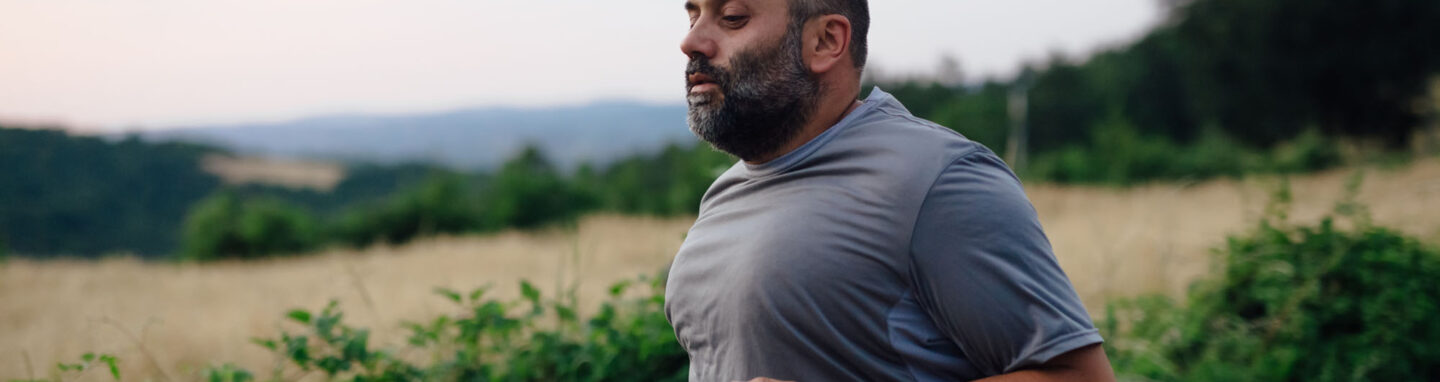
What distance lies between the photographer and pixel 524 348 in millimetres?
4023

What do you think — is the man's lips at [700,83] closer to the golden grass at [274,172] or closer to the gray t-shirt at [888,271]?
the gray t-shirt at [888,271]

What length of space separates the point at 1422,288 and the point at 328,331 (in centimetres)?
560

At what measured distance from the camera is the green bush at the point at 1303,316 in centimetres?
508

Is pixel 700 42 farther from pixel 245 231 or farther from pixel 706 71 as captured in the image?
pixel 245 231

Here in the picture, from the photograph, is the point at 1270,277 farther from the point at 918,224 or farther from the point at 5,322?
the point at 5,322

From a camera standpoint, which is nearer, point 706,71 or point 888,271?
point 888,271

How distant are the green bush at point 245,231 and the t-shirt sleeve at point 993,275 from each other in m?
31.0

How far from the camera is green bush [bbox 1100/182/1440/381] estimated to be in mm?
5078

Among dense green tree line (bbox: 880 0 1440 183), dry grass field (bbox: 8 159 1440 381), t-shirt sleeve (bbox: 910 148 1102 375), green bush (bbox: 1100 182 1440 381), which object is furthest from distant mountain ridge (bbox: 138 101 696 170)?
t-shirt sleeve (bbox: 910 148 1102 375)

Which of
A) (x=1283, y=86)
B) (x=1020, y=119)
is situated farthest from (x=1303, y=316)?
(x=1020, y=119)

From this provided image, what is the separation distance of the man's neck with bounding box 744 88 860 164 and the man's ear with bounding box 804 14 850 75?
2.6 inches

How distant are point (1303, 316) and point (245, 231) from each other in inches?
1216

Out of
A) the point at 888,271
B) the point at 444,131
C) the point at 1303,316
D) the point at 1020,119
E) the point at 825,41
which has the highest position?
the point at 825,41

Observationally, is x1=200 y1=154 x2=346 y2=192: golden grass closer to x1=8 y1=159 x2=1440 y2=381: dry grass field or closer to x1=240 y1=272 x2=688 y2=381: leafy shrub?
x1=8 y1=159 x2=1440 y2=381: dry grass field
